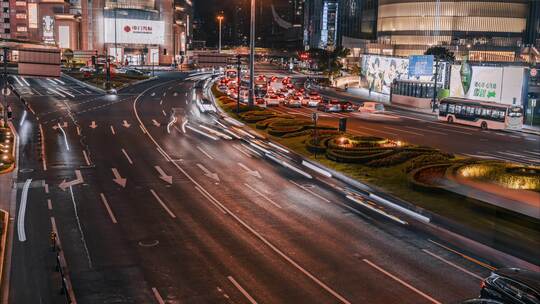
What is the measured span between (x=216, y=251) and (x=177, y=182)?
1210 centimetres

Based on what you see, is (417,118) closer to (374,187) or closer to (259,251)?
(374,187)

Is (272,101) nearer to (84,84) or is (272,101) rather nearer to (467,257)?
(84,84)

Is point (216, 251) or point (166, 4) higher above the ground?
point (166, 4)

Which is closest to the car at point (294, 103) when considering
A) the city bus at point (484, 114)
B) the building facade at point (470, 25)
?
the city bus at point (484, 114)

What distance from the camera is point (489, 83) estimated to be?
71375mm

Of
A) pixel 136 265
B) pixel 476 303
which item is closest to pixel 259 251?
pixel 136 265

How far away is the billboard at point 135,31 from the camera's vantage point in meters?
174

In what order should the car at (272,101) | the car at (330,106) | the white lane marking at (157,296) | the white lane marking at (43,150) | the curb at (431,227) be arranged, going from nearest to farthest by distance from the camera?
→ the white lane marking at (157,296)
the curb at (431,227)
the white lane marking at (43,150)
the car at (330,106)
the car at (272,101)

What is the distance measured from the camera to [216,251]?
22.3 m

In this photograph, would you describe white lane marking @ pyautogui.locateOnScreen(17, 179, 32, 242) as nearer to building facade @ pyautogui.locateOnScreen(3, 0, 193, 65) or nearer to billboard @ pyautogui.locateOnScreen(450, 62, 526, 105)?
billboard @ pyautogui.locateOnScreen(450, 62, 526, 105)

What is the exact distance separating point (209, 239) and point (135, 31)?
162301mm

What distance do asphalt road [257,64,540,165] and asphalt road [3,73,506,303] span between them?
52.4 ft

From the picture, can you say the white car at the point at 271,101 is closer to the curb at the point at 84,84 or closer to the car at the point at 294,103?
the car at the point at 294,103

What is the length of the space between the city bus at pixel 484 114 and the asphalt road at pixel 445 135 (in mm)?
1037
